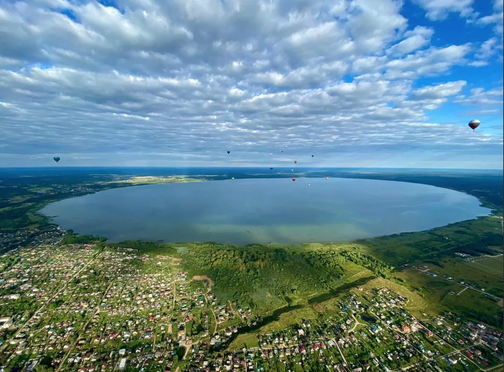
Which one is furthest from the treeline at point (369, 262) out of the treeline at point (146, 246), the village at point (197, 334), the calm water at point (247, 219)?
the treeline at point (146, 246)

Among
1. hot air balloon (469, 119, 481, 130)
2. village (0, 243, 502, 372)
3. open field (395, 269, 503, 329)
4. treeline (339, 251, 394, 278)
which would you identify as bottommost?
open field (395, 269, 503, 329)

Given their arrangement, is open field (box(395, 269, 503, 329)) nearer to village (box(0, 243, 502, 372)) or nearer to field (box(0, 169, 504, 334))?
field (box(0, 169, 504, 334))

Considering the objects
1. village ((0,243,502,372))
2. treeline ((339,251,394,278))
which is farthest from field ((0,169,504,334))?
village ((0,243,502,372))

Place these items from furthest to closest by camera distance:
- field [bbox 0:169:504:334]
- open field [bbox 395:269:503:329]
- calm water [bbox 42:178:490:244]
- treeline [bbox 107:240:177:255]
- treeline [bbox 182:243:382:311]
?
calm water [bbox 42:178:490:244] → treeline [bbox 107:240:177:255] → treeline [bbox 182:243:382:311] → field [bbox 0:169:504:334] → open field [bbox 395:269:503:329]

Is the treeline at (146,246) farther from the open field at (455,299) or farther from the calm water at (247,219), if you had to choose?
the open field at (455,299)

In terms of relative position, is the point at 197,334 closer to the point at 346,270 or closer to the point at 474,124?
the point at 346,270

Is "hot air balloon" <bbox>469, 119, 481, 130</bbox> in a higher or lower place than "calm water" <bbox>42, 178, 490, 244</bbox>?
higher

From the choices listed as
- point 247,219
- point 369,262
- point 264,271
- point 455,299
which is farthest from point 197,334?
point 247,219

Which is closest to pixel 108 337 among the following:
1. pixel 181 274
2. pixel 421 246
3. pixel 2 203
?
pixel 181 274

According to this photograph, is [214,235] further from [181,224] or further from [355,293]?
[355,293]
